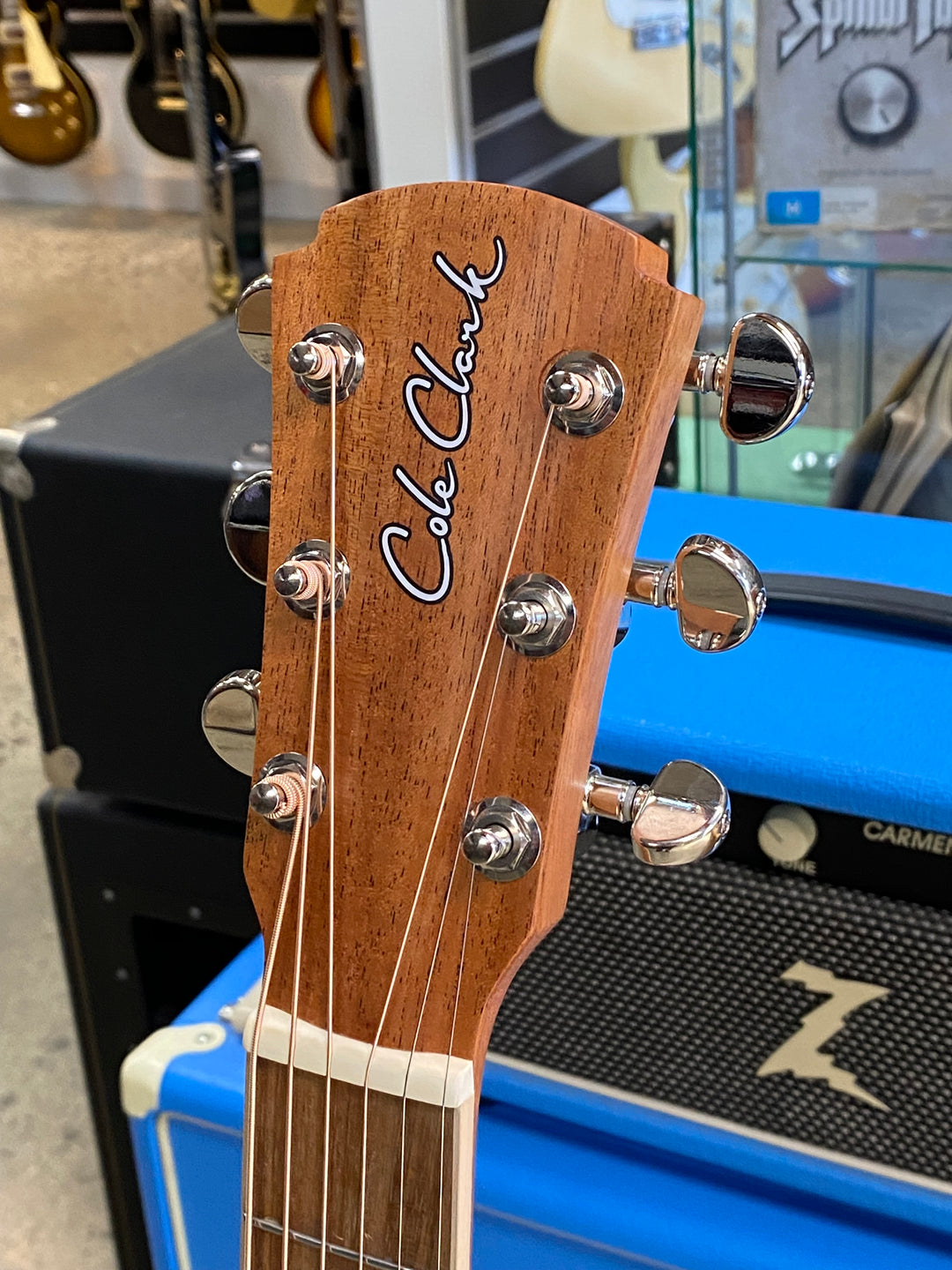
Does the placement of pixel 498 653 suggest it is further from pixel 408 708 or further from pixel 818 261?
pixel 818 261

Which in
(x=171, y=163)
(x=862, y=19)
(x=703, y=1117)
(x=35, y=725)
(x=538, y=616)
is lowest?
(x=35, y=725)

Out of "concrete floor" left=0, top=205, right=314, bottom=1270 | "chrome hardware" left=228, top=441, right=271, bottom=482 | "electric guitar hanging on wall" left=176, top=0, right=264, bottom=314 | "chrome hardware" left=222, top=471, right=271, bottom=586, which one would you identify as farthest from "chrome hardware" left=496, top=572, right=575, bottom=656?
"concrete floor" left=0, top=205, right=314, bottom=1270

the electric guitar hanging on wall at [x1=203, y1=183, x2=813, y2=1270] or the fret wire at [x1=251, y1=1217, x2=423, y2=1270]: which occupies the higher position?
the electric guitar hanging on wall at [x1=203, y1=183, x2=813, y2=1270]

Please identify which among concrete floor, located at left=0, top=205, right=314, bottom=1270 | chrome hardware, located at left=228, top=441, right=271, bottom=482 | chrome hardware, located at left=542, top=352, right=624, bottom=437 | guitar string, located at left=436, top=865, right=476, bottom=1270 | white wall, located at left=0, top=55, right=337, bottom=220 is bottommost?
concrete floor, located at left=0, top=205, right=314, bottom=1270

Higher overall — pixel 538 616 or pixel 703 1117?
pixel 538 616

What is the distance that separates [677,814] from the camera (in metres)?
0.46

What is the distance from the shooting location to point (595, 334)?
17.6 inches

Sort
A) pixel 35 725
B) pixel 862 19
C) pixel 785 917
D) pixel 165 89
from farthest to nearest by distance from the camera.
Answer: pixel 165 89 → pixel 35 725 → pixel 862 19 → pixel 785 917

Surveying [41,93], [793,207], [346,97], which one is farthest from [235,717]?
[41,93]

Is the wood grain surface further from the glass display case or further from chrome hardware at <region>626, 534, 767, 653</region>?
the glass display case

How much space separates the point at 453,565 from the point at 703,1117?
1.11 feet

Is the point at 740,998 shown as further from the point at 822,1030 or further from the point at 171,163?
the point at 171,163

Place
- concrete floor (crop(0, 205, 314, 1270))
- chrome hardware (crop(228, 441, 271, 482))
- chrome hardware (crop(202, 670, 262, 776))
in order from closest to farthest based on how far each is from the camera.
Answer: chrome hardware (crop(202, 670, 262, 776)), chrome hardware (crop(228, 441, 271, 482)), concrete floor (crop(0, 205, 314, 1270))

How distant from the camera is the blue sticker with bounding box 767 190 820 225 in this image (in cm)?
102
